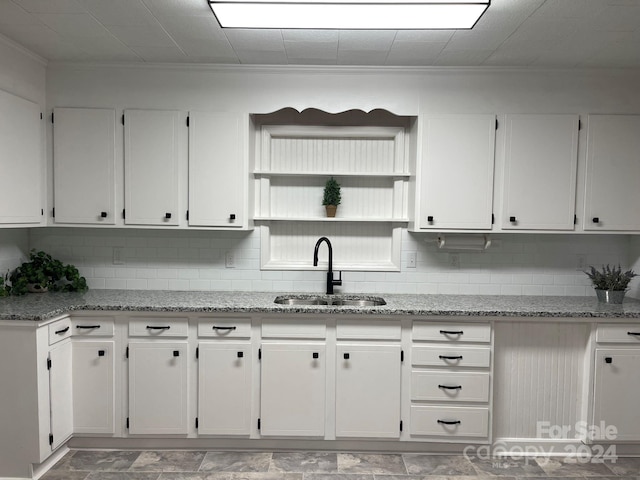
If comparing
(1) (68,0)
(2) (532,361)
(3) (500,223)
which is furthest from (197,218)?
(2) (532,361)

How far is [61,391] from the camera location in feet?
8.76

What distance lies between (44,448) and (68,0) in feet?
7.54

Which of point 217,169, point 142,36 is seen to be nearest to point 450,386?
point 217,169

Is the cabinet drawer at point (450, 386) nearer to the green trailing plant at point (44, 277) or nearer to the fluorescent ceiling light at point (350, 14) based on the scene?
the fluorescent ceiling light at point (350, 14)

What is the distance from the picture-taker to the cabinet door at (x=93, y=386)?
2.78 meters

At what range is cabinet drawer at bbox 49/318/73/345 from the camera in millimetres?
2576

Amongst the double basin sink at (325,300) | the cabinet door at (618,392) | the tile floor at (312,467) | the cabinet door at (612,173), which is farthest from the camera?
the double basin sink at (325,300)

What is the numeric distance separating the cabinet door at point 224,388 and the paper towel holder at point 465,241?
5.06 ft

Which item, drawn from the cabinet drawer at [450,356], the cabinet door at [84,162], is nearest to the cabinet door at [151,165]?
the cabinet door at [84,162]

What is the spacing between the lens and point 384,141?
3.37m

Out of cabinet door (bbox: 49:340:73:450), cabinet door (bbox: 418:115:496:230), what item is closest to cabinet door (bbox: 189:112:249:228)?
cabinet door (bbox: 49:340:73:450)

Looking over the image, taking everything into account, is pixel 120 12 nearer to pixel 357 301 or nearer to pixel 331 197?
pixel 331 197

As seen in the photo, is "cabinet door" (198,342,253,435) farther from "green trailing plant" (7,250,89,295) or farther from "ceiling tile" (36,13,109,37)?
"ceiling tile" (36,13,109,37)

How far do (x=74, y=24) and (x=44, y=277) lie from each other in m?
1.64
